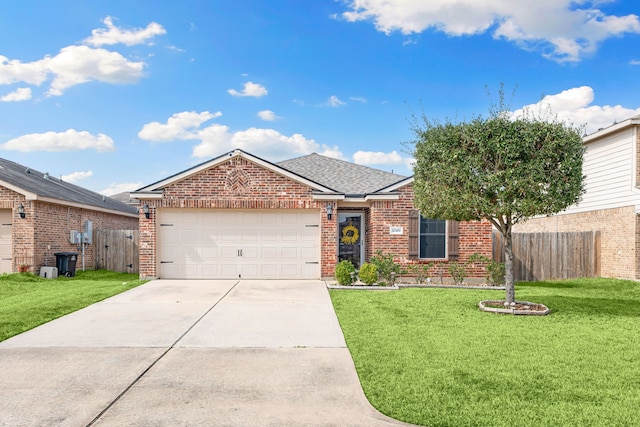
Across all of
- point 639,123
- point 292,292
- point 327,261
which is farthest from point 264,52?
point 639,123

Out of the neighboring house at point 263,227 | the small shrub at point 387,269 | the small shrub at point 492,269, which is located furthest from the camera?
the neighboring house at point 263,227

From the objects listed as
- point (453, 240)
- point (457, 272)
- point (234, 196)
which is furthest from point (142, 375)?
point (453, 240)

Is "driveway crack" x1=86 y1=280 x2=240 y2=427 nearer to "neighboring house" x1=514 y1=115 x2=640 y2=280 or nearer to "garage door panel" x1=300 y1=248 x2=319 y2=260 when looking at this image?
"garage door panel" x1=300 y1=248 x2=319 y2=260

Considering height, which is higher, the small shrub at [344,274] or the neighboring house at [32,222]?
the neighboring house at [32,222]

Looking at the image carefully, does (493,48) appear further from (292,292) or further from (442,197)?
(292,292)

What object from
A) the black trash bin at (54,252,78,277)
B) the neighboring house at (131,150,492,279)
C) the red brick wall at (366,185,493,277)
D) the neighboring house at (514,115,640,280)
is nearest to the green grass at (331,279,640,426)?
the red brick wall at (366,185,493,277)

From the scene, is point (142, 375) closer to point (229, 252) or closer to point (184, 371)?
point (184, 371)

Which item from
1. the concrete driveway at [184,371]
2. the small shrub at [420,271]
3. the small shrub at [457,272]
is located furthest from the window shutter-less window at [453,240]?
the concrete driveway at [184,371]

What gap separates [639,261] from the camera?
566 inches

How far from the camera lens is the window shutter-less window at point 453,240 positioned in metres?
14.7

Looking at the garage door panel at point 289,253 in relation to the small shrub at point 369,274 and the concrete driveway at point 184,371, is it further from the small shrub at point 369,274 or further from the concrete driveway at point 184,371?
the concrete driveway at point 184,371

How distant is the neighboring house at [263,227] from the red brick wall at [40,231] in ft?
14.0

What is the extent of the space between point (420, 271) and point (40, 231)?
43.0ft

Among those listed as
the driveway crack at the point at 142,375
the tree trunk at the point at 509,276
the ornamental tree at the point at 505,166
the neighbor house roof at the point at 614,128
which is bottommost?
the driveway crack at the point at 142,375
